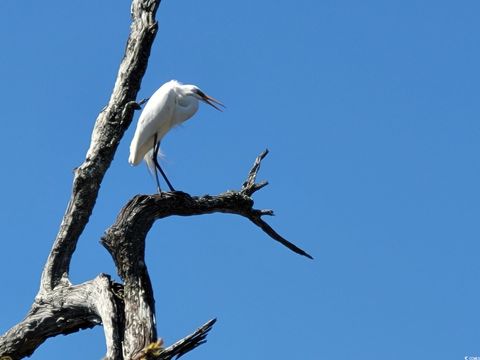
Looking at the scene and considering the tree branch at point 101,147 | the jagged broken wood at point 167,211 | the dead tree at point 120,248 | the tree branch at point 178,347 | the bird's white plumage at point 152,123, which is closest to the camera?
the tree branch at point 178,347

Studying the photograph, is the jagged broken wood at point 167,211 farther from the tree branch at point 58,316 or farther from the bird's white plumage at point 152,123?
the bird's white plumage at point 152,123

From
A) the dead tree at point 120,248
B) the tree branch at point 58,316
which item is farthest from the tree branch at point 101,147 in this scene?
the tree branch at point 58,316

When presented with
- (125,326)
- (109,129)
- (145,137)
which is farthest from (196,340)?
(145,137)

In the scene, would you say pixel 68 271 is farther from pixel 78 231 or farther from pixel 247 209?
pixel 247 209

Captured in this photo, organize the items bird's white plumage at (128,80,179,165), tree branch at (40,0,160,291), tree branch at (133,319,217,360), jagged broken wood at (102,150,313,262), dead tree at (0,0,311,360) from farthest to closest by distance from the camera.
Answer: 1. bird's white plumage at (128,80,179,165)
2. tree branch at (40,0,160,291)
3. jagged broken wood at (102,150,313,262)
4. dead tree at (0,0,311,360)
5. tree branch at (133,319,217,360)

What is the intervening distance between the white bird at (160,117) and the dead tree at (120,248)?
2.07 metres

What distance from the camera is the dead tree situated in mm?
7387

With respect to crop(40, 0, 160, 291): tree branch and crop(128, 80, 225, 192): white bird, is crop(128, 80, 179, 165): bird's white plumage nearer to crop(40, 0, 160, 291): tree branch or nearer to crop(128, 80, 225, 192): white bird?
crop(128, 80, 225, 192): white bird

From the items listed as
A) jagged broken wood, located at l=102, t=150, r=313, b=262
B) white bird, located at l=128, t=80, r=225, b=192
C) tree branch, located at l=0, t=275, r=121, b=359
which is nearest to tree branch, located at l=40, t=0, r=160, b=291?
tree branch, located at l=0, t=275, r=121, b=359

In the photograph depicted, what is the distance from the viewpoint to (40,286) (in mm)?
8867

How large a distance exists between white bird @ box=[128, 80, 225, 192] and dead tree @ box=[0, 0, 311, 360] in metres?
2.07

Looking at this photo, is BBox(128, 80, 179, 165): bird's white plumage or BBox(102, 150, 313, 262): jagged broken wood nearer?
BBox(102, 150, 313, 262): jagged broken wood

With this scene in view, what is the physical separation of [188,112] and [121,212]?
13.4ft

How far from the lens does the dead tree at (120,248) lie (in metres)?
7.39
